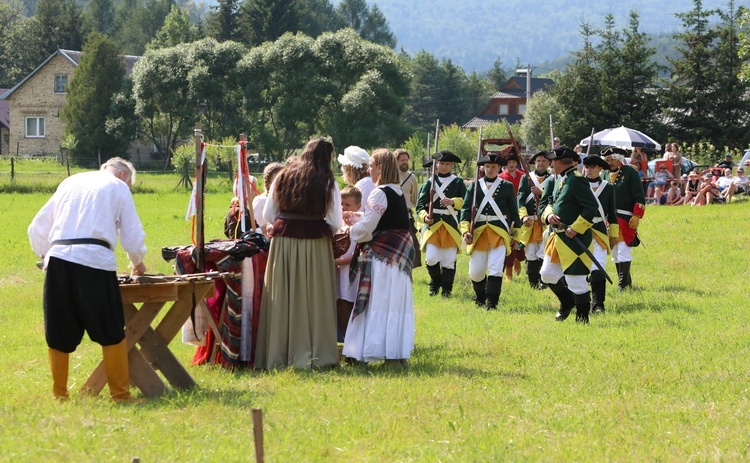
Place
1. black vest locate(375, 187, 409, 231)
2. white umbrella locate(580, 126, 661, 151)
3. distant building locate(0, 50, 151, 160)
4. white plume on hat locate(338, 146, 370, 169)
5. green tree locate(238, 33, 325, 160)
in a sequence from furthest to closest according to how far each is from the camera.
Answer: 1. distant building locate(0, 50, 151, 160)
2. green tree locate(238, 33, 325, 160)
3. white umbrella locate(580, 126, 661, 151)
4. white plume on hat locate(338, 146, 370, 169)
5. black vest locate(375, 187, 409, 231)

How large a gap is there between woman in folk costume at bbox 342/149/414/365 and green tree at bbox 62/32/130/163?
156 ft

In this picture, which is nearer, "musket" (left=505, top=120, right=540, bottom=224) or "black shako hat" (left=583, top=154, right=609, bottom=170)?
"black shako hat" (left=583, top=154, right=609, bottom=170)

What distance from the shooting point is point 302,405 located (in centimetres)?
720

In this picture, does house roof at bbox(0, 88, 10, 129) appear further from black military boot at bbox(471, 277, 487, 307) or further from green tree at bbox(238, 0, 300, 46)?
black military boot at bbox(471, 277, 487, 307)

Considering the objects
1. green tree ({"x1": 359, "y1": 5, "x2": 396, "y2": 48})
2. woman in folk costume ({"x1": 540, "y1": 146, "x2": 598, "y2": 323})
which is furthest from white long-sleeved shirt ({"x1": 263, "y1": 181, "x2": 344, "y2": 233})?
green tree ({"x1": 359, "y1": 5, "x2": 396, "y2": 48})

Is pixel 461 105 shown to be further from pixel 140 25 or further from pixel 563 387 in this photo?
pixel 563 387

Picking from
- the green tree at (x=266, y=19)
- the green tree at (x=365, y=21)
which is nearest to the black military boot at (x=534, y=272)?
the green tree at (x=266, y=19)

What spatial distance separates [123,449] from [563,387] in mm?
3404

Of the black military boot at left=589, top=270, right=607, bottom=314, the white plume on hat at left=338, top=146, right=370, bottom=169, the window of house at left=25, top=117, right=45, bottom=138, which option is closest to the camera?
the white plume on hat at left=338, top=146, right=370, bottom=169

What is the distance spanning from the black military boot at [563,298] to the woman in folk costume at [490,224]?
92 cm

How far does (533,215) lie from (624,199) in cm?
116

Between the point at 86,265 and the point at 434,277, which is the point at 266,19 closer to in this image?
the point at 434,277

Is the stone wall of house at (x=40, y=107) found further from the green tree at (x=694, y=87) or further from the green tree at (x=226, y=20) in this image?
the green tree at (x=694, y=87)

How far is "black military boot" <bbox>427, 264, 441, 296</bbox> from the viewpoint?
13.4m
